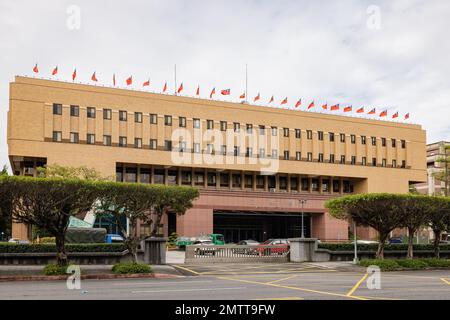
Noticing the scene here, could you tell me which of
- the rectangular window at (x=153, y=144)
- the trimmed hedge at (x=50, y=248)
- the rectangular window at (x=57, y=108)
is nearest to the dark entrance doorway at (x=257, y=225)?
the rectangular window at (x=153, y=144)

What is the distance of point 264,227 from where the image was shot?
76750 mm

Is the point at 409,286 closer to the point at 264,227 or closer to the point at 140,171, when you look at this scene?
the point at 140,171

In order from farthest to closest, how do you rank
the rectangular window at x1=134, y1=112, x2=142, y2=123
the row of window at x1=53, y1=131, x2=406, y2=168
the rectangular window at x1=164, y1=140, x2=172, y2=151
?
the rectangular window at x1=164, y1=140, x2=172, y2=151 → the rectangular window at x1=134, y1=112, x2=142, y2=123 → the row of window at x1=53, y1=131, x2=406, y2=168

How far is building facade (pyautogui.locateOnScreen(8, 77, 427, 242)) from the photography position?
6103 cm

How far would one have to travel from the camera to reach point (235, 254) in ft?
121

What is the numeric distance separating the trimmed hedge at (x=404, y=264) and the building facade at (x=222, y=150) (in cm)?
3669

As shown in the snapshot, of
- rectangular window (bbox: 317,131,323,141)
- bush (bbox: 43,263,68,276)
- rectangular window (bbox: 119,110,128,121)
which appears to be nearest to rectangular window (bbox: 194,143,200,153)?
rectangular window (bbox: 119,110,128,121)

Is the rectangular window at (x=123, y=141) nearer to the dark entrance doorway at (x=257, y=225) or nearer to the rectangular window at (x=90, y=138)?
the rectangular window at (x=90, y=138)

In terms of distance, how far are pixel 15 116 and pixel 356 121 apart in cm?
4523

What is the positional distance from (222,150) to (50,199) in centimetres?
4465

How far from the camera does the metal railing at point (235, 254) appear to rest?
3541cm

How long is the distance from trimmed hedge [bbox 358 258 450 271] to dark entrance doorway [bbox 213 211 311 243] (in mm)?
41288

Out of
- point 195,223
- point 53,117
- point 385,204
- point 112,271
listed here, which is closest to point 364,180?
point 195,223

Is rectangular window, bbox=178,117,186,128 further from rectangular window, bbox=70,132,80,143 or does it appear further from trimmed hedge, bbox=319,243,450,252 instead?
trimmed hedge, bbox=319,243,450,252
